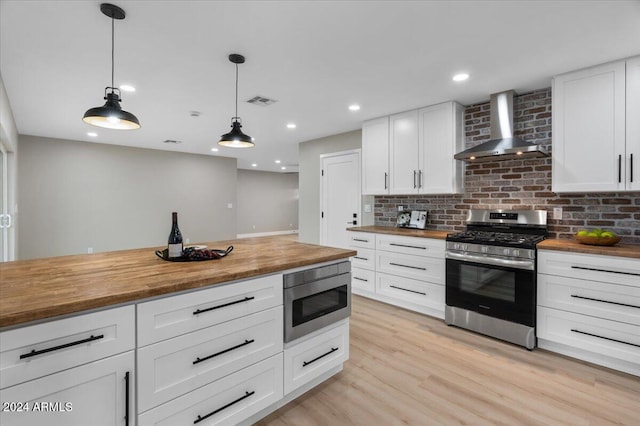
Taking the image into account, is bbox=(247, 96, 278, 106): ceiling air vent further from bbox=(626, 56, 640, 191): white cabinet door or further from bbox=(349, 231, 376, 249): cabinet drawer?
bbox=(626, 56, 640, 191): white cabinet door

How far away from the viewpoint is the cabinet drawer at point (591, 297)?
231 centimetres

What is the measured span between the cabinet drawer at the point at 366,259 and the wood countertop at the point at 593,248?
1.87m

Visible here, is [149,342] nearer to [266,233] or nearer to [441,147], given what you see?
[441,147]

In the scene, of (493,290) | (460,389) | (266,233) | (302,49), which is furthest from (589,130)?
(266,233)

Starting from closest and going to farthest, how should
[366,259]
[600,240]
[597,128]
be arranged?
[600,240] < [597,128] < [366,259]

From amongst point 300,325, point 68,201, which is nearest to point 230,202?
point 68,201

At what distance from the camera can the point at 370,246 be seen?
4.09m

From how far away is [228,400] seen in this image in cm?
165

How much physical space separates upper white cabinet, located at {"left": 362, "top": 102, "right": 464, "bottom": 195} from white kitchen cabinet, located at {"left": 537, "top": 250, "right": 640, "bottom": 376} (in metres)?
1.39

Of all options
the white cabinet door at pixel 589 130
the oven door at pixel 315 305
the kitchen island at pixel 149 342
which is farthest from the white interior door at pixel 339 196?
the kitchen island at pixel 149 342

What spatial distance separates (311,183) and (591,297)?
170 inches

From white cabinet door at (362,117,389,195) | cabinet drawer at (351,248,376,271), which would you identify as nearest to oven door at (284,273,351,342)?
cabinet drawer at (351,248,376,271)

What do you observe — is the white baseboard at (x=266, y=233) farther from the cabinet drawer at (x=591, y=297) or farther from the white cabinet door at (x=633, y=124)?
the white cabinet door at (x=633, y=124)

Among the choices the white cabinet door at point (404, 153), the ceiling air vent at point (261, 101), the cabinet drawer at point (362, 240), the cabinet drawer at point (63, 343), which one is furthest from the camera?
the cabinet drawer at point (362, 240)
